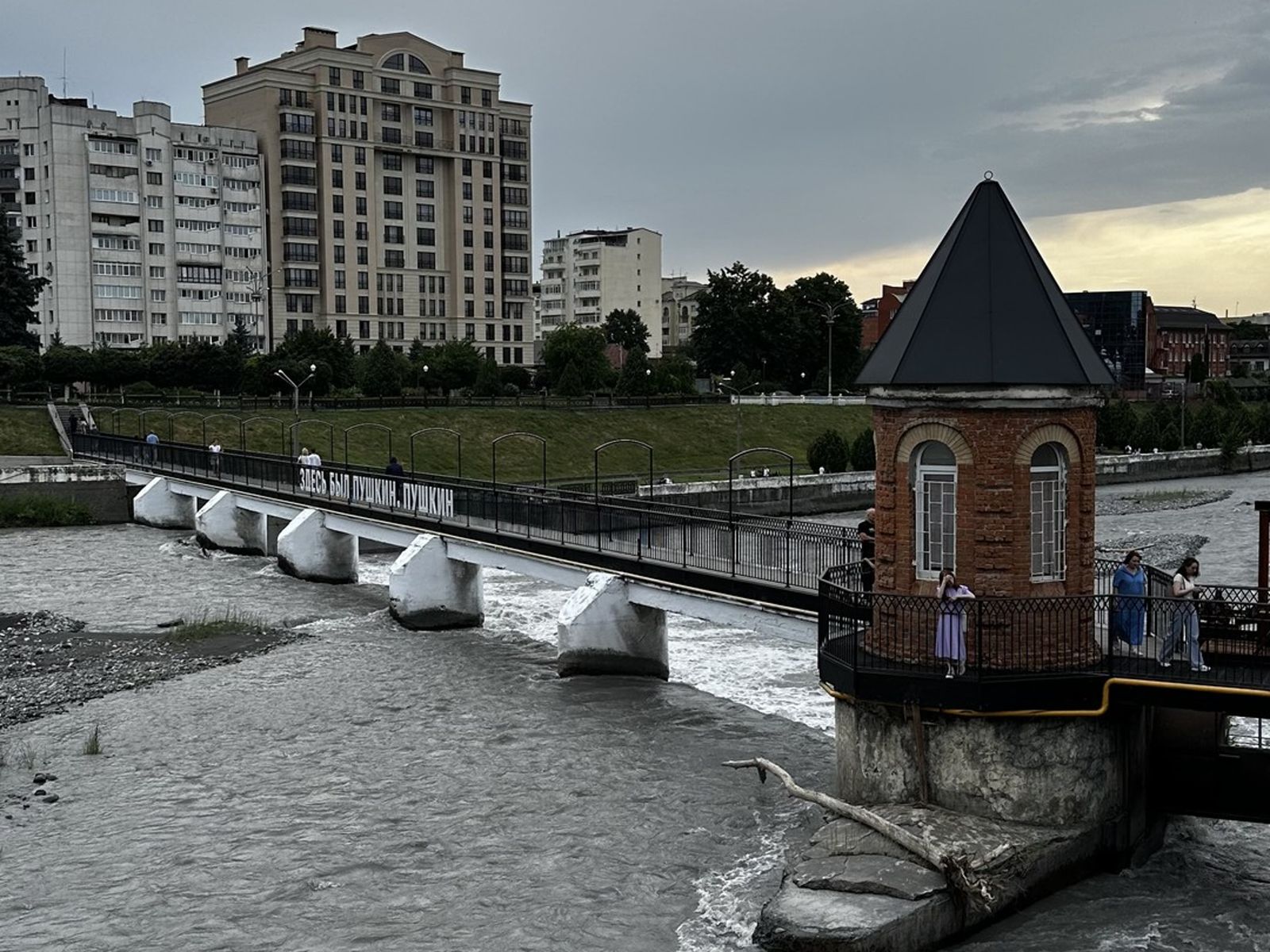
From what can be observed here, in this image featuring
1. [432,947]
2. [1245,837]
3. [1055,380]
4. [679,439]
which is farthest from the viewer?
[679,439]

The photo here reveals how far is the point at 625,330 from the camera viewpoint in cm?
15588

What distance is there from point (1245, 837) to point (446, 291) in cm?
11997

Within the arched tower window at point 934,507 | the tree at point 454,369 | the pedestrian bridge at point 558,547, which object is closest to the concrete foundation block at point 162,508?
the pedestrian bridge at point 558,547

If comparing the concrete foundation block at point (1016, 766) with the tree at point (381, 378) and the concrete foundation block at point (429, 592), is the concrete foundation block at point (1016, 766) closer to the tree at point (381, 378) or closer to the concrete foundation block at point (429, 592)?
the concrete foundation block at point (429, 592)

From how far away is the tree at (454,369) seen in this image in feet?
321

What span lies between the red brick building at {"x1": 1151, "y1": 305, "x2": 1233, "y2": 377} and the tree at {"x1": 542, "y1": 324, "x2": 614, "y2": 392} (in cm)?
7457

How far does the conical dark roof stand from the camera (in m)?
18.1

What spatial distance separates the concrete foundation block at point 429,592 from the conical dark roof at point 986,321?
18188 mm

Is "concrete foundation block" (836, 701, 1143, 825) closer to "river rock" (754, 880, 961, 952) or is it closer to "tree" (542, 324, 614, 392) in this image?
"river rock" (754, 880, 961, 952)

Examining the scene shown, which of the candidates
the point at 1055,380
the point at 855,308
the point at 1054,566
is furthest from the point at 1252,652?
the point at 855,308

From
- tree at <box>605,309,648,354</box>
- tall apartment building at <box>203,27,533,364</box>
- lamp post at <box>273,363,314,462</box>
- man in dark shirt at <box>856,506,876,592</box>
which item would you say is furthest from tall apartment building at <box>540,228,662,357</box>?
man in dark shirt at <box>856,506,876,592</box>

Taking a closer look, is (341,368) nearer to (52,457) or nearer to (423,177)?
(52,457)

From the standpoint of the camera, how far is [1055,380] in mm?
18000

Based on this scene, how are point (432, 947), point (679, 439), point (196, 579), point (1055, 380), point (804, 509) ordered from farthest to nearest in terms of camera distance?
point (679, 439), point (804, 509), point (196, 579), point (1055, 380), point (432, 947)
